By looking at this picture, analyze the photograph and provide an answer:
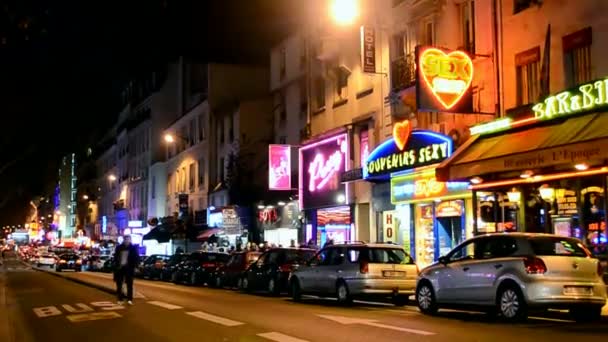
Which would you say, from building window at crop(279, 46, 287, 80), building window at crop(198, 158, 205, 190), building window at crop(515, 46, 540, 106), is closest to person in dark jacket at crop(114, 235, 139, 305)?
building window at crop(515, 46, 540, 106)

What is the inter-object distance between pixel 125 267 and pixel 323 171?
46.3 ft

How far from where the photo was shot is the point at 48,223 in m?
164

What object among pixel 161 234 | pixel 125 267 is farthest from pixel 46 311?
pixel 161 234

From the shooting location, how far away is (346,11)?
30.6 m

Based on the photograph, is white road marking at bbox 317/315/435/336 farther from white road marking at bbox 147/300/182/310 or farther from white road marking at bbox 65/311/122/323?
white road marking at bbox 65/311/122/323

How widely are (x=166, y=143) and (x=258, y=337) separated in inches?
2062

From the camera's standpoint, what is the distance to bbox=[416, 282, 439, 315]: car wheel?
Answer: 16469 millimetres

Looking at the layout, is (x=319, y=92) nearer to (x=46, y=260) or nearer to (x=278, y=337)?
(x=278, y=337)

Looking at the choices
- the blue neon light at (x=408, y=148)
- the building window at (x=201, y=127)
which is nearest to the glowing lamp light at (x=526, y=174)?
the blue neon light at (x=408, y=148)

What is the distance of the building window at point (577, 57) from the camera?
63.7 feet

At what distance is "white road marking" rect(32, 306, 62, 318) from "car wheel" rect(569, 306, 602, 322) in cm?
1143

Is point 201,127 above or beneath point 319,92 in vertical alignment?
above

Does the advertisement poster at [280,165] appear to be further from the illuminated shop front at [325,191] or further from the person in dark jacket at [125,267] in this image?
the person in dark jacket at [125,267]

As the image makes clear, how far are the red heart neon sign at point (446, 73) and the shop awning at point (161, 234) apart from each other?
34.6 metres
